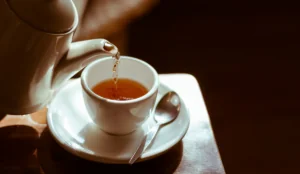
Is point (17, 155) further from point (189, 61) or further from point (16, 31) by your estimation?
point (189, 61)

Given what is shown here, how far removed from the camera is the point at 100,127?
2.06ft

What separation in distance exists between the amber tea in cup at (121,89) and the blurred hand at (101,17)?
49cm

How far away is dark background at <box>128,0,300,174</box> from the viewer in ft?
4.43

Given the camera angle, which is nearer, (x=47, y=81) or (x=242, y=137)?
(x=47, y=81)

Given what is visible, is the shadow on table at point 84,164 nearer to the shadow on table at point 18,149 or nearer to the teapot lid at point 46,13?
the shadow on table at point 18,149

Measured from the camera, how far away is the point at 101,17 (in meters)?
1.18

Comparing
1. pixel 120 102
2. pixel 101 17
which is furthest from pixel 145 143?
pixel 101 17

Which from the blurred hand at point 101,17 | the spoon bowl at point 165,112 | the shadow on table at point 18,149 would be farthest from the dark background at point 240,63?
the shadow on table at point 18,149

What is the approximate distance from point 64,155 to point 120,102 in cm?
13

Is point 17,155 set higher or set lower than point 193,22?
higher

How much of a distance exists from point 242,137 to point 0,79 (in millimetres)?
994

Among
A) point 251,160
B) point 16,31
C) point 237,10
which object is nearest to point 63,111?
point 16,31

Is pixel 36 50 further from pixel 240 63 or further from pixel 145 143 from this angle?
pixel 240 63

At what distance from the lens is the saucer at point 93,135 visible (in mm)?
578
